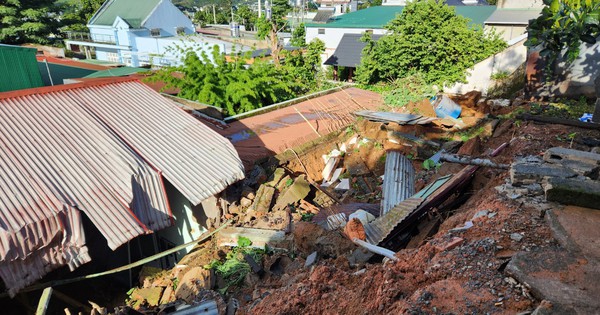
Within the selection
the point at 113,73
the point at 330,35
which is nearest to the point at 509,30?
the point at 330,35

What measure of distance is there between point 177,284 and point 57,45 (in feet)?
112

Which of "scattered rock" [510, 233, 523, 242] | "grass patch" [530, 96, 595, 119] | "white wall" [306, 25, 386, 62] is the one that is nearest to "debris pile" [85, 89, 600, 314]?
"scattered rock" [510, 233, 523, 242]

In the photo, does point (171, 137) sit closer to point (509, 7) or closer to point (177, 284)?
point (177, 284)

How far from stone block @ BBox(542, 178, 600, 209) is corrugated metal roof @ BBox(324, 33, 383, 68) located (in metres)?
20.4

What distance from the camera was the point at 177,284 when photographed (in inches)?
262

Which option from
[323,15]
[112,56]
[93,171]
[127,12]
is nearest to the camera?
[93,171]

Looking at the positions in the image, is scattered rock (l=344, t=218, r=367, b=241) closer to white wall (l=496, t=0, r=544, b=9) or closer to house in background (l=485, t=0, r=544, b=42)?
house in background (l=485, t=0, r=544, b=42)

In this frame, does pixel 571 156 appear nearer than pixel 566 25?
No

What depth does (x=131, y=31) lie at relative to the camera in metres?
31.3

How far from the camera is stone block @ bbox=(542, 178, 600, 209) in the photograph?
4793mm

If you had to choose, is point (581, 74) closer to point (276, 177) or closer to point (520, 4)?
point (276, 177)

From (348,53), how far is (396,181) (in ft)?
61.9

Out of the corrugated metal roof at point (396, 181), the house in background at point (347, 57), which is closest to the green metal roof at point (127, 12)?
the house in background at point (347, 57)

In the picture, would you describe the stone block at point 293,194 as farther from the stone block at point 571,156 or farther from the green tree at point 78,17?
the green tree at point 78,17
